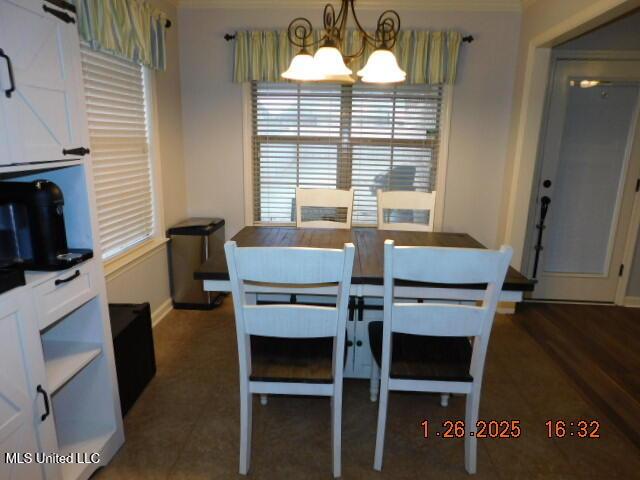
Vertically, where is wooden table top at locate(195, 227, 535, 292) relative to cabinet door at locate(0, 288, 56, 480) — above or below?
above

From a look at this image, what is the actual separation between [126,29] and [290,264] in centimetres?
199

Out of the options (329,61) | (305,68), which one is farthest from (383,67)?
(305,68)

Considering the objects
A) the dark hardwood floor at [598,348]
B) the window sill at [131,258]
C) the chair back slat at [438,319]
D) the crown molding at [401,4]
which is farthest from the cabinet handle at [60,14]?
the dark hardwood floor at [598,348]

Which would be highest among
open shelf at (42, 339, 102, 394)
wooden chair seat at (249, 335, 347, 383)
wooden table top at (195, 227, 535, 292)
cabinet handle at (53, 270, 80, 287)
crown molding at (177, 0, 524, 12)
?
crown molding at (177, 0, 524, 12)

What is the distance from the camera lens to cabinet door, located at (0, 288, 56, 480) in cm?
120

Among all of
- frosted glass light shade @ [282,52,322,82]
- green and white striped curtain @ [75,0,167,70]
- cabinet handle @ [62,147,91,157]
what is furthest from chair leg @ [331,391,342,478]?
green and white striped curtain @ [75,0,167,70]

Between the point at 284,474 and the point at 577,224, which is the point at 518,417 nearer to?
the point at 284,474

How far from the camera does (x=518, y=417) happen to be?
2.08 m

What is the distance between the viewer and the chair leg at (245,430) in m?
1.60

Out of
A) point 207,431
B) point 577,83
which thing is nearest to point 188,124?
point 207,431

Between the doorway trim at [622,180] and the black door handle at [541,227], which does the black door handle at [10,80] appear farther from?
the black door handle at [541,227]

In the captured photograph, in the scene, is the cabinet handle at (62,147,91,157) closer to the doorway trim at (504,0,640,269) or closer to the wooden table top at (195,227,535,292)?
the wooden table top at (195,227,535,292)

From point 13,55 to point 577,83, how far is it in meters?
3.61

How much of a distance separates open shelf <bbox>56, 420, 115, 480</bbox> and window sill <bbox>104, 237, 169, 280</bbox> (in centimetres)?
90
